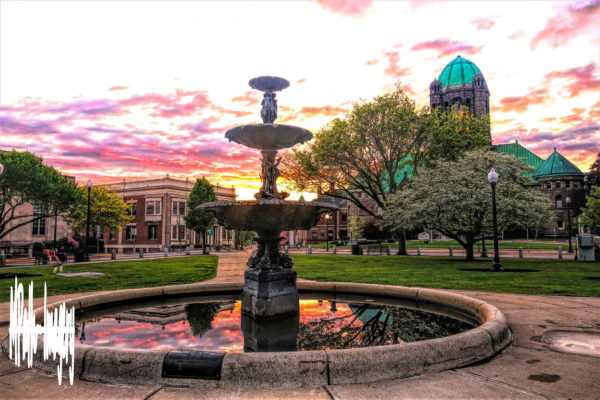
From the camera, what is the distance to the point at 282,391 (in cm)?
345

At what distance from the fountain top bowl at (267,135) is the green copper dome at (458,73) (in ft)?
289

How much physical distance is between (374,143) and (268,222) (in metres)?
23.7

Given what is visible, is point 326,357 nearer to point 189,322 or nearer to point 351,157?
point 189,322

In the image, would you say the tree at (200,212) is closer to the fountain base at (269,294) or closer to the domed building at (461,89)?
the fountain base at (269,294)

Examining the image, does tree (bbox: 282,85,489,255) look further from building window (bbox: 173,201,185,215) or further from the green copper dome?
the green copper dome

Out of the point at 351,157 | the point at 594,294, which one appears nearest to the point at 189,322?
the point at 594,294

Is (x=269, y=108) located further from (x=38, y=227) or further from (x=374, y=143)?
(x=38, y=227)

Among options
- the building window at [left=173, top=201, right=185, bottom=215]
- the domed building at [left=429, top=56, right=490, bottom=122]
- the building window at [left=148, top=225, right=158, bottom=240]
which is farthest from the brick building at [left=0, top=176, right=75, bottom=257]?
the domed building at [left=429, top=56, right=490, bottom=122]

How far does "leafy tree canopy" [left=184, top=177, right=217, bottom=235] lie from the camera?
5019cm

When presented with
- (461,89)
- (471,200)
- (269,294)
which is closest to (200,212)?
(471,200)

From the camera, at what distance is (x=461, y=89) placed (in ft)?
273

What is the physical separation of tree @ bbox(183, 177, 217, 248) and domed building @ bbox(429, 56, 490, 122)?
53.7 m

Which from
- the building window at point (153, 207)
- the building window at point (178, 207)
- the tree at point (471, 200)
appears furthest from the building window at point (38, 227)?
the tree at point (471, 200)

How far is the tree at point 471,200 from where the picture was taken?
70.6ft
